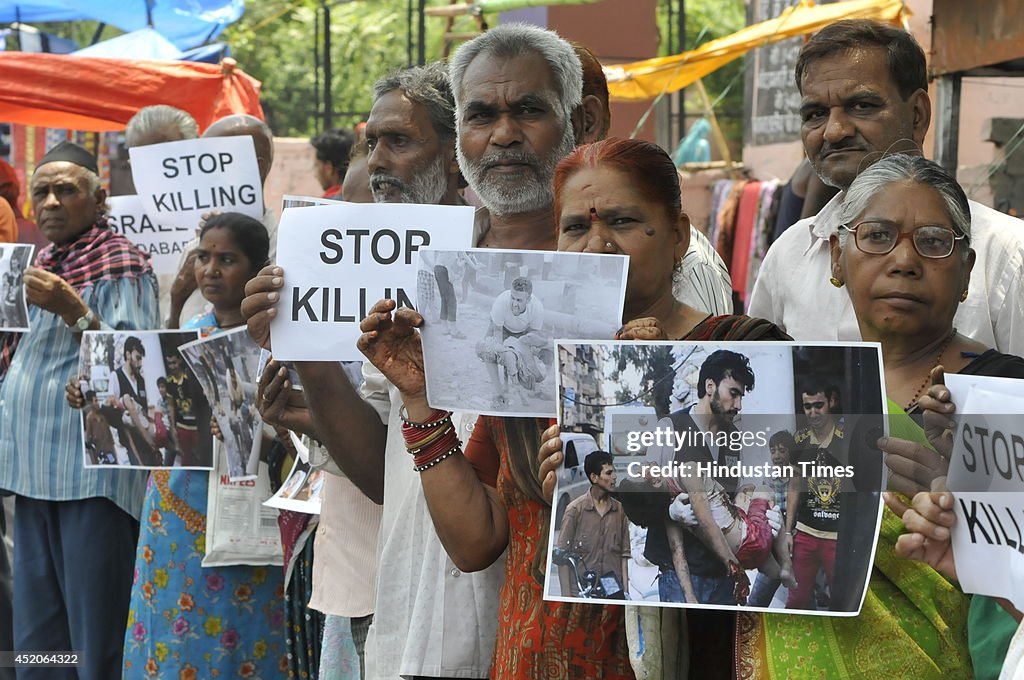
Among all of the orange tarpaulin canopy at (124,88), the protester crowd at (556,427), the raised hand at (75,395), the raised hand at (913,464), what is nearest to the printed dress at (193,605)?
the protester crowd at (556,427)

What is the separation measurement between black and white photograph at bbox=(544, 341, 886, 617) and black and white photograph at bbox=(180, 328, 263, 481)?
2.08 m

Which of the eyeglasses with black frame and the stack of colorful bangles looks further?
the stack of colorful bangles

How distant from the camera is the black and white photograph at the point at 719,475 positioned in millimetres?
2205

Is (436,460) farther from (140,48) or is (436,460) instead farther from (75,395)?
(140,48)

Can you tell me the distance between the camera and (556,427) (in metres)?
2.34

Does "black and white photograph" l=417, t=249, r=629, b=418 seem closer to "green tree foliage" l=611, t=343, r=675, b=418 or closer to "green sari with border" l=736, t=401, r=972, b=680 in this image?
"green tree foliage" l=611, t=343, r=675, b=418

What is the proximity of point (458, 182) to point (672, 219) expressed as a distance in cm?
142

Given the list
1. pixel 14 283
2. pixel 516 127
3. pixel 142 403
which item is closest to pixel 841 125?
pixel 516 127

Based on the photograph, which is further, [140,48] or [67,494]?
[140,48]

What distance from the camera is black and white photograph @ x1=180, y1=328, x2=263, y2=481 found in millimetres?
4238

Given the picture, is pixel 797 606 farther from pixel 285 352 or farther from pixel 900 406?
pixel 285 352

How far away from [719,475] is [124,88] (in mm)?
7580

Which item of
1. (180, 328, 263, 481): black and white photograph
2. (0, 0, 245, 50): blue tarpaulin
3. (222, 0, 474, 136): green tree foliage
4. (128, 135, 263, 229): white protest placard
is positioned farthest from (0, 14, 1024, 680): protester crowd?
(222, 0, 474, 136): green tree foliage

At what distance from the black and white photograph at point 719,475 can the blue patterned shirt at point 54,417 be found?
12.0 ft
